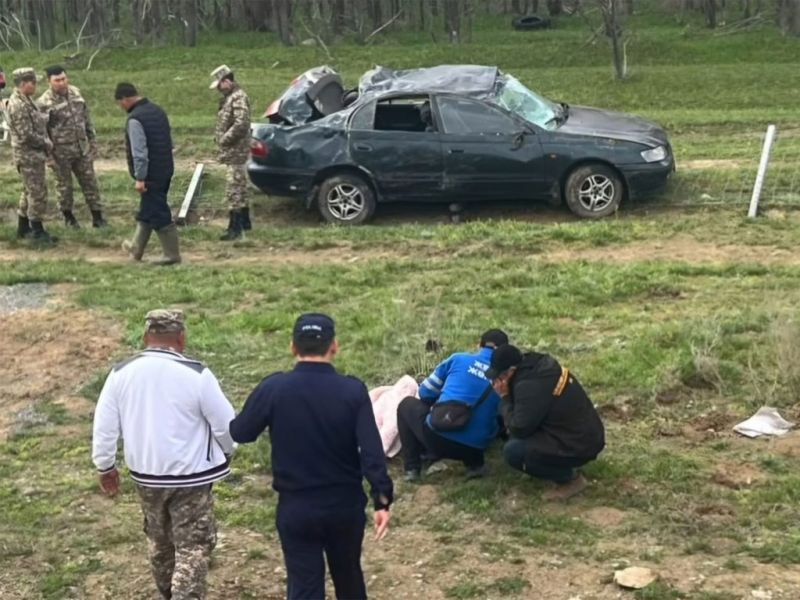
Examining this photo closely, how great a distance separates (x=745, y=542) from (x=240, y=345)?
4367 millimetres

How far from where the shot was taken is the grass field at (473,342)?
18.3ft

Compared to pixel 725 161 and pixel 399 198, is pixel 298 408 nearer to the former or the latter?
pixel 399 198

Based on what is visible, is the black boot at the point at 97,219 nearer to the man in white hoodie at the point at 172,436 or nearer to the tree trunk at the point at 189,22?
the man in white hoodie at the point at 172,436

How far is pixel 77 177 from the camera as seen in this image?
12977mm

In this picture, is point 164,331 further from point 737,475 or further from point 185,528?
point 737,475

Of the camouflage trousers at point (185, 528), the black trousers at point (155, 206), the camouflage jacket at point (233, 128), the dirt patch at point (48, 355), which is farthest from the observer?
the camouflage jacket at point (233, 128)

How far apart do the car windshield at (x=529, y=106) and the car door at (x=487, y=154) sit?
305 millimetres

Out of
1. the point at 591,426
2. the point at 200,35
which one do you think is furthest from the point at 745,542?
the point at 200,35

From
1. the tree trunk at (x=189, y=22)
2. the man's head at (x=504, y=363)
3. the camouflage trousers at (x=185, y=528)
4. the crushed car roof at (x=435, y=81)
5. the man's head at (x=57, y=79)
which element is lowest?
the camouflage trousers at (x=185, y=528)

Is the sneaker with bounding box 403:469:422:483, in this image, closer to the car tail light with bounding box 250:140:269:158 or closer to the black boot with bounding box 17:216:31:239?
the car tail light with bounding box 250:140:269:158

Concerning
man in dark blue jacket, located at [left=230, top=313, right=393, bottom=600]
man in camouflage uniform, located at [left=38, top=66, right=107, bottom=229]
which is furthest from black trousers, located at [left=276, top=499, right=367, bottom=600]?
man in camouflage uniform, located at [left=38, top=66, right=107, bottom=229]

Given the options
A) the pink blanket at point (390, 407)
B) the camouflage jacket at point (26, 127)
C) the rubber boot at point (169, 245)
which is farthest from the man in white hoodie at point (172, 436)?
the camouflage jacket at point (26, 127)

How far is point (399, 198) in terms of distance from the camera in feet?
42.6

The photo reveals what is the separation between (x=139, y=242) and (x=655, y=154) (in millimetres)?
5379
